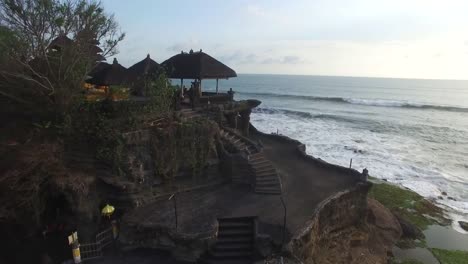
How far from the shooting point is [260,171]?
1667 cm

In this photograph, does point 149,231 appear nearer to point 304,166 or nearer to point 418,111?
point 304,166

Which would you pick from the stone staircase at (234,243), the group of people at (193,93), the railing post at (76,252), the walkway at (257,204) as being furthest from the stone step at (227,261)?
the group of people at (193,93)

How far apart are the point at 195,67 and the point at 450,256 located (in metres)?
16.7

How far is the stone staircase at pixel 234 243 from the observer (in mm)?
12414

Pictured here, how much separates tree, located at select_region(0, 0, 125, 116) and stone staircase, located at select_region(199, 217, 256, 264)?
898 cm

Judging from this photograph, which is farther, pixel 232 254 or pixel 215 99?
pixel 215 99

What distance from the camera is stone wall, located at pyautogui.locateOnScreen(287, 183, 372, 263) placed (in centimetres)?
1253

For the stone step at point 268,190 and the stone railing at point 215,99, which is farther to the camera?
the stone railing at point 215,99

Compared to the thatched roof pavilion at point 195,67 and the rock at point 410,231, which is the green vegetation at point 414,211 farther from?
the thatched roof pavilion at point 195,67

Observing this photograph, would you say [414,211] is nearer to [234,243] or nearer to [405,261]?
[405,261]

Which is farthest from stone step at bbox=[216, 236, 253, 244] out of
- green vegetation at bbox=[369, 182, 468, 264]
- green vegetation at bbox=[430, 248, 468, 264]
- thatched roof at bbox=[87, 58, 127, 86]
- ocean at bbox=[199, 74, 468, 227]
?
ocean at bbox=[199, 74, 468, 227]

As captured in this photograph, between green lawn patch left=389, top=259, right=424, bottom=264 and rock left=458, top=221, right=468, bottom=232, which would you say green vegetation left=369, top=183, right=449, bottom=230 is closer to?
rock left=458, top=221, right=468, bottom=232

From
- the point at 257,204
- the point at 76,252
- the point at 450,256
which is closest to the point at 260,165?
the point at 257,204

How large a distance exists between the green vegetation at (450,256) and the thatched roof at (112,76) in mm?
18800
